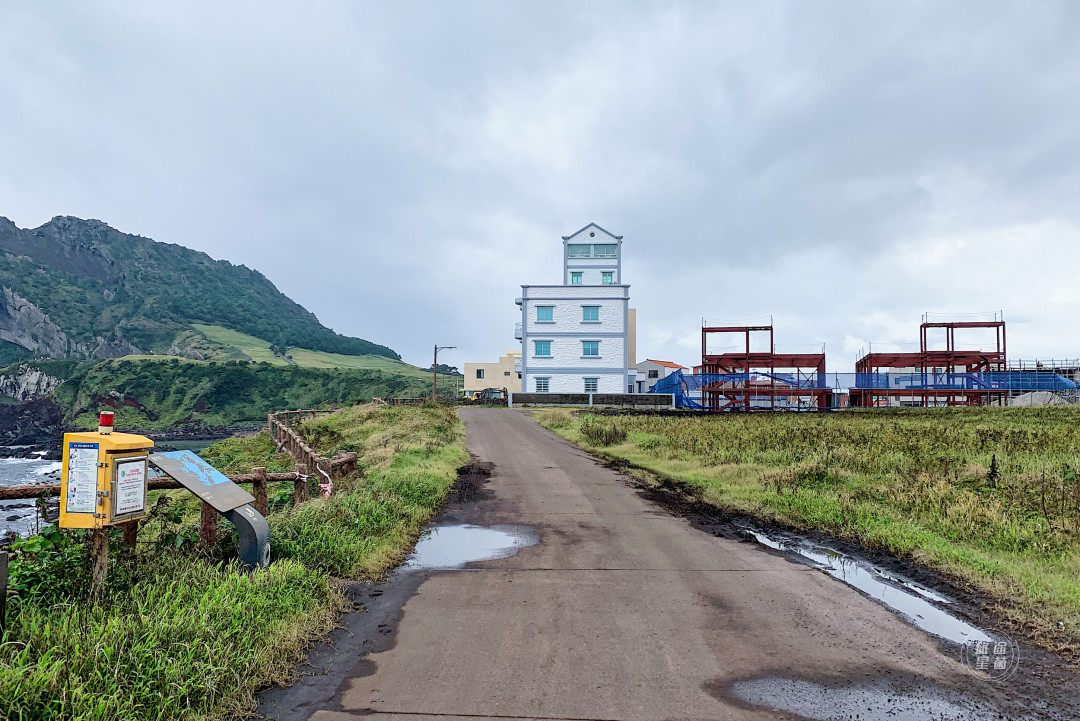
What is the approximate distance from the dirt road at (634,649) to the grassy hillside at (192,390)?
86.4 m

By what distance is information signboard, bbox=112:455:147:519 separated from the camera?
4.43 meters

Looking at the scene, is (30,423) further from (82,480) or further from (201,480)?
(82,480)

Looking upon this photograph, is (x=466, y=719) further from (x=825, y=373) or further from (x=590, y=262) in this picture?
(x=590, y=262)

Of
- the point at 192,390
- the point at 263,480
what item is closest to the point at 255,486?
the point at 263,480

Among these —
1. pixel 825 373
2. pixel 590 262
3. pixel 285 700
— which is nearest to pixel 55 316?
pixel 590 262

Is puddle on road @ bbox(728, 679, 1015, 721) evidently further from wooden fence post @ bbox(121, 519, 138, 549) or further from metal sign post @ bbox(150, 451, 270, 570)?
wooden fence post @ bbox(121, 519, 138, 549)

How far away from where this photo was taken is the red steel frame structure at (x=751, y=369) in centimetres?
4475

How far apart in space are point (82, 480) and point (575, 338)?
48637 mm

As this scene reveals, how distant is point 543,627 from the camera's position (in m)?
5.18

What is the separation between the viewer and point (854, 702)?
3.90 meters

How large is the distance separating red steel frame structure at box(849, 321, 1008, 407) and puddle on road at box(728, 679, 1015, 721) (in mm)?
45930

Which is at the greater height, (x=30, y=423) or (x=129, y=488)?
(x=129, y=488)

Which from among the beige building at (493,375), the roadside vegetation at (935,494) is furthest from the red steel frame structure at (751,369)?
the beige building at (493,375)

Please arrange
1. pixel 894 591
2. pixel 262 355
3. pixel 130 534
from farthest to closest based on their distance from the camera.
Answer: pixel 262 355, pixel 894 591, pixel 130 534
